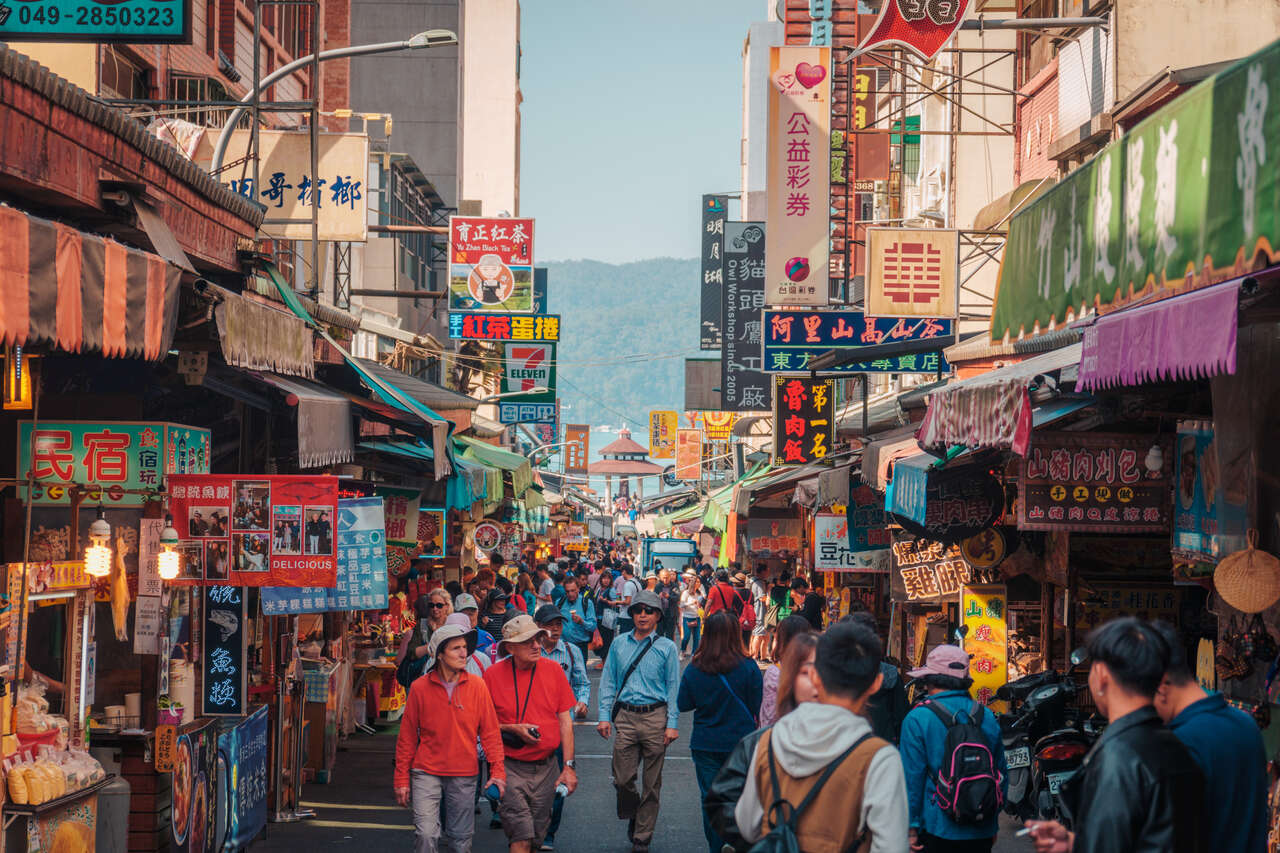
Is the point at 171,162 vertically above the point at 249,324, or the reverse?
the point at 171,162

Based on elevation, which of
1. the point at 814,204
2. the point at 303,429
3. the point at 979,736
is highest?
the point at 814,204

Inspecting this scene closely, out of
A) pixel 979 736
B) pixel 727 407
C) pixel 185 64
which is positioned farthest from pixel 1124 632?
pixel 727 407

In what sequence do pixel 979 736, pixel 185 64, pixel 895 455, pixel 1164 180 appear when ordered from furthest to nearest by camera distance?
pixel 185 64 → pixel 895 455 → pixel 979 736 → pixel 1164 180

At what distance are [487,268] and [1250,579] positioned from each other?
72.5ft

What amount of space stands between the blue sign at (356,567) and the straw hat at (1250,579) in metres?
6.95

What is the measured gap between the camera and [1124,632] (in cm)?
441

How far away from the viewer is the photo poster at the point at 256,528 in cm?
903

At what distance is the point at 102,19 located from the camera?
7.76m

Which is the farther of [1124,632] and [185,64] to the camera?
[185,64]

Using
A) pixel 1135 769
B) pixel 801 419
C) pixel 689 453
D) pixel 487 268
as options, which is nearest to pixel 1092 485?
pixel 1135 769

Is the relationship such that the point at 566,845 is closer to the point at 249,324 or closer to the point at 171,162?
the point at 249,324

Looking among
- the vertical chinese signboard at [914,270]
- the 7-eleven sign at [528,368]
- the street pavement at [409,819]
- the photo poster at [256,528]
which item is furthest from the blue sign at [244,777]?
the 7-eleven sign at [528,368]

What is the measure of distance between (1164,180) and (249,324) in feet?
17.0

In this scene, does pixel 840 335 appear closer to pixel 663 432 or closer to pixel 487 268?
pixel 487 268
